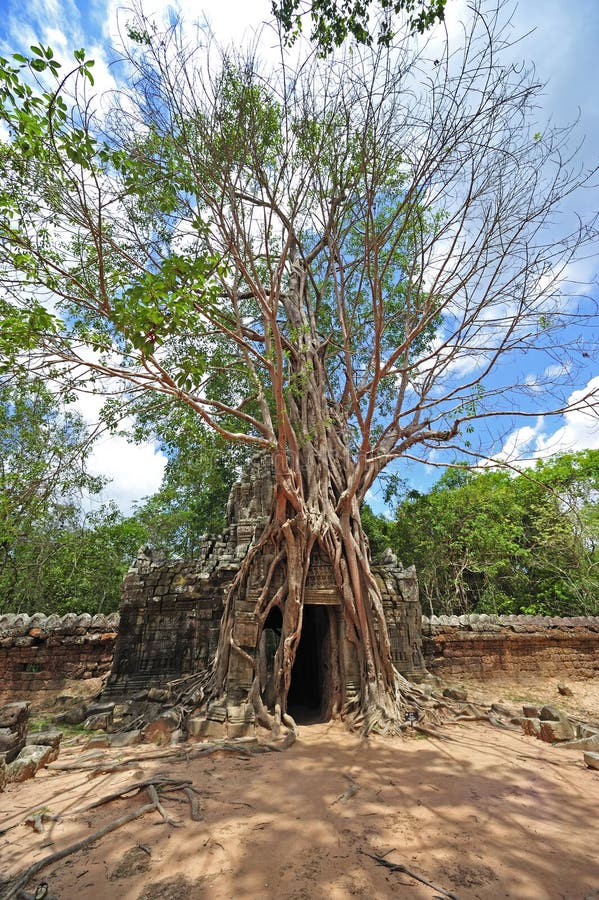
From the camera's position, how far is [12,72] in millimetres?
3297

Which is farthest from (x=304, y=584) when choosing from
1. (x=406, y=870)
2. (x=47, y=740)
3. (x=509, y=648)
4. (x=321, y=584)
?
(x=509, y=648)

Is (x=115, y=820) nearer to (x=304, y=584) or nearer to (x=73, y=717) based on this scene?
(x=304, y=584)

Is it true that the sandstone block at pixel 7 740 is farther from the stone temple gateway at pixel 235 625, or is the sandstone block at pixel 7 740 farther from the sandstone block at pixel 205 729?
the stone temple gateway at pixel 235 625

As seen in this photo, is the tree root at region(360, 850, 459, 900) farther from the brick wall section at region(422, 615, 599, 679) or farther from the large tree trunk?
the brick wall section at region(422, 615, 599, 679)

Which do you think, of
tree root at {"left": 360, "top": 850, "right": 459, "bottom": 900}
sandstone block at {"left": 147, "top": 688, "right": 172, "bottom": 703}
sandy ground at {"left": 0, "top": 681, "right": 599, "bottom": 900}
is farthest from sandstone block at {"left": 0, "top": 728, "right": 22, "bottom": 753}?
tree root at {"left": 360, "top": 850, "right": 459, "bottom": 900}

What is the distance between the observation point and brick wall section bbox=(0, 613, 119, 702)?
28.4ft

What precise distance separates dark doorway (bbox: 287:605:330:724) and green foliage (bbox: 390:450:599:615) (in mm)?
5762

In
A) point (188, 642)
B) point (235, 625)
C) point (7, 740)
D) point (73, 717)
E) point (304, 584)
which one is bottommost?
point (73, 717)

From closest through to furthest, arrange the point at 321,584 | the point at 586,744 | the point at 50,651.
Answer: the point at 586,744, the point at 321,584, the point at 50,651

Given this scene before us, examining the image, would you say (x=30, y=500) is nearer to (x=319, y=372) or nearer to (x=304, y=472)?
(x=304, y=472)

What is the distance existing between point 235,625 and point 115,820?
338cm

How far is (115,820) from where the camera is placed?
284 cm

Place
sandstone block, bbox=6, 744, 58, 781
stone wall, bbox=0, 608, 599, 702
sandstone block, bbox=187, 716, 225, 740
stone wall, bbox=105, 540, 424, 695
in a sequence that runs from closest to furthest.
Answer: sandstone block, bbox=6, 744, 58, 781 → sandstone block, bbox=187, 716, 225, 740 → stone wall, bbox=105, 540, 424, 695 → stone wall, bbox=0, 608, 599, 702

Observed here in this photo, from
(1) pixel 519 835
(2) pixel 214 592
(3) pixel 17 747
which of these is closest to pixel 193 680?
(2) pixel 214 592
